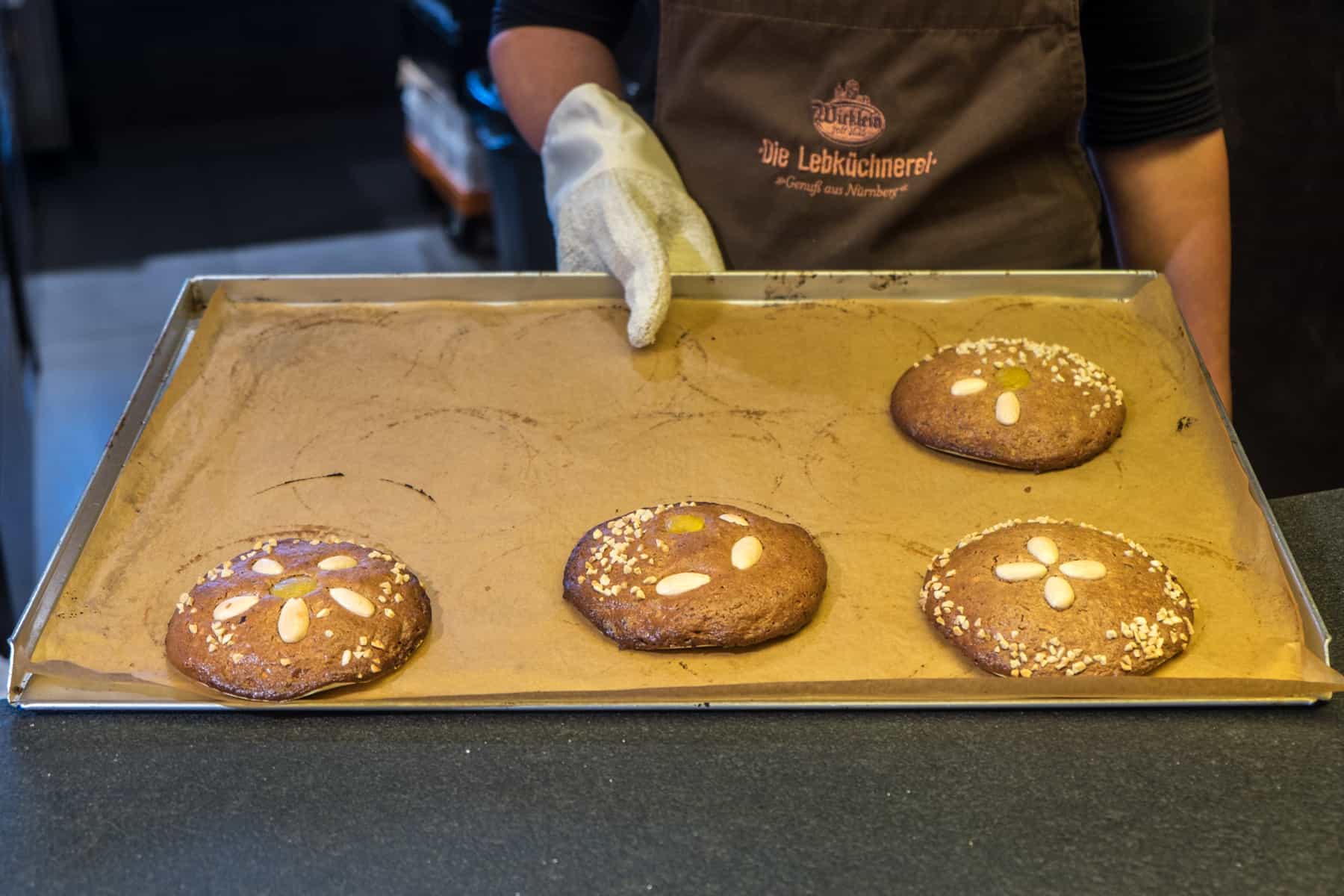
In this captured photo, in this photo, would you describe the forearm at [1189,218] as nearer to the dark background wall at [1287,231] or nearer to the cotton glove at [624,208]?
the cotton glove at [624,208]

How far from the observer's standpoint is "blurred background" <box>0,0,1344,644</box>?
2336mm

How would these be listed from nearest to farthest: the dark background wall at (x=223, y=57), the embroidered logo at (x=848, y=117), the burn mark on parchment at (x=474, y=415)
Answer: the burn mark on parchment at (x=474, y=415)
the embroidered logo at (x=848, y=117)
the dark background wall at (x=223, y=57)

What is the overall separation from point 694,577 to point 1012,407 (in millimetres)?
472

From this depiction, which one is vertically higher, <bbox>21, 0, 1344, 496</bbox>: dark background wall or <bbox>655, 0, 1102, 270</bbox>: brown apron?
<bbox>655, 0, 1102, 270</bbox>: brown apron

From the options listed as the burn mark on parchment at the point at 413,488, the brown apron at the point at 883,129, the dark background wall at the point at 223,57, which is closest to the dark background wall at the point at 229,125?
the dark background wall at the point at 223,57

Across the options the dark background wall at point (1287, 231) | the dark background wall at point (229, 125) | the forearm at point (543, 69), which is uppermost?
the forearm at point (543, 69)

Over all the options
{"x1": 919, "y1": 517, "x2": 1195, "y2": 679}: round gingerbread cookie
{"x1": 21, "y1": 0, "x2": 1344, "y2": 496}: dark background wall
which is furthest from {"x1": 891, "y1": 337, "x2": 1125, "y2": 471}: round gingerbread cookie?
{"x1": 21, "y1": 0, "x2": 1344, "y2": 496}: dark background wall

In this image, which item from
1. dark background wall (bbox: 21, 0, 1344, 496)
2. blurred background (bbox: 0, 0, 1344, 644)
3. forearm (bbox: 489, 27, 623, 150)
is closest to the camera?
forearm (bbox: 489, 27, 623, 150)

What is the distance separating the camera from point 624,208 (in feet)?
5.15

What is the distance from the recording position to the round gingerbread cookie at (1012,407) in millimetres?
1369

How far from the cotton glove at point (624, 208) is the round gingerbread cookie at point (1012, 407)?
34 cm

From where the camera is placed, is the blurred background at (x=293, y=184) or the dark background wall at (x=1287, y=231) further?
the blurred background at (x=293, y=184)

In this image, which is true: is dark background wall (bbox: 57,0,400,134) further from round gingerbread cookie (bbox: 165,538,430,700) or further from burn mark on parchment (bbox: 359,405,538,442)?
round gingerbread cookie (bbox: 165,538,430,700)

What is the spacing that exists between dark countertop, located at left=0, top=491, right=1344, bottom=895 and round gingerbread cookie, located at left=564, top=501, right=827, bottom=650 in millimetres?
122
